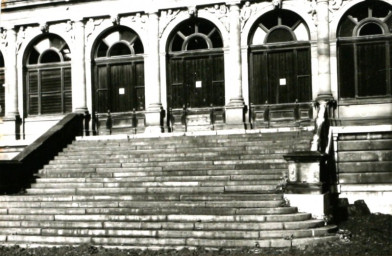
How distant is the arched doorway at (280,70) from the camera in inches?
863

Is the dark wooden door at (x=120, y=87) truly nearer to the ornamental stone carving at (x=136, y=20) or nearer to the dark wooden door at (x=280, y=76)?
the ornamental stone carving at (x=136, y=20)

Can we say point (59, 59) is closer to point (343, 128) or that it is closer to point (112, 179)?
→ point (112, 179)

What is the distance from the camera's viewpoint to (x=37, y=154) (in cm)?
1948

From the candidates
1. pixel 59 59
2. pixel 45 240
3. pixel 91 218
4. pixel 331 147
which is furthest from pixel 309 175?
pixel 59 59

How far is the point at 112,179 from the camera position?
17406 mm

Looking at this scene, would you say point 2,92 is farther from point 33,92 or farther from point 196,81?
point 196,81

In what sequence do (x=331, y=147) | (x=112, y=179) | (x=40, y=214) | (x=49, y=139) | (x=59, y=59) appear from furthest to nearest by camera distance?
1. (x=59, y=59)
2. (x=49, y=139)
3. (x=331, y=147)
4. (x=112, y=179)
5. (x=40, y=214)

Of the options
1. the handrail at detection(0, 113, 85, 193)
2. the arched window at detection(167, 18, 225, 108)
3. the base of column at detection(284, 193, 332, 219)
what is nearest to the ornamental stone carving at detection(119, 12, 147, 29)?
the arched window at detection(167, 18, 225, 108)

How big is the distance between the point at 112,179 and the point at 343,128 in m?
7.22

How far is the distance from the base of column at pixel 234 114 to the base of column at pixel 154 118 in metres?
2.50

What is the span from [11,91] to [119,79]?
4.52 metres

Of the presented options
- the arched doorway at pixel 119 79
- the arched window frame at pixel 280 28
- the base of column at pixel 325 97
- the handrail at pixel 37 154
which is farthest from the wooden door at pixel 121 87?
the base of column at pixel 325 97

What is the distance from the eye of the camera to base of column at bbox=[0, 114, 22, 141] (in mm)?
24422

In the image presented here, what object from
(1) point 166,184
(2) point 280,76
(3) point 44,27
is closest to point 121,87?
(3) point 44,27
